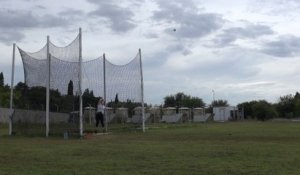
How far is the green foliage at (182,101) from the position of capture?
451 feet

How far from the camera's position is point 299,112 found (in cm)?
10444

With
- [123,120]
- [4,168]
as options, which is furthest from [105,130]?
[4,168]

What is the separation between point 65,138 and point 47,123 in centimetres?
255

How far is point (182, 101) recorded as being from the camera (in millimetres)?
142875

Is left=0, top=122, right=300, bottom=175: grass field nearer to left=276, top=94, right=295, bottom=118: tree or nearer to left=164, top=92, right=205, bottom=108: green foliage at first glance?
left=276, top=94, right=295, bottom=118: tree

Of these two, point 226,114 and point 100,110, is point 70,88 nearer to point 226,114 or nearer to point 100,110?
point 100,110

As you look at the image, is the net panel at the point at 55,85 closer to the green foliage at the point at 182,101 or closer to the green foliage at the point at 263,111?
the green foliage at the point at 263,111

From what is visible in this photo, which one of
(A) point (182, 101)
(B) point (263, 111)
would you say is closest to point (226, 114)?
(B) point (263, 111)

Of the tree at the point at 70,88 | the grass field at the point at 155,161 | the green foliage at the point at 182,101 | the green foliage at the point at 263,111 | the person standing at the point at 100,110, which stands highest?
the green foliage at the point at 182,101

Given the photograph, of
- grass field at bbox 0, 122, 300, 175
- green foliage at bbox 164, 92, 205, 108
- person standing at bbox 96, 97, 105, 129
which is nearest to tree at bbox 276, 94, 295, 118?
green foliage at bbox 164, 92, 205, 108

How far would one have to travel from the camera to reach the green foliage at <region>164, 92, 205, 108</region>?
137 m

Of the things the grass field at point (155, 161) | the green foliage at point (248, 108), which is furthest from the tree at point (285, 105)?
the grass field at point (155, 161)

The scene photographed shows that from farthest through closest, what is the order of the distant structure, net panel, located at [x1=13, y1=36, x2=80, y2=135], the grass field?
the distant structure < net panel, located at [x1=13, y1=36, x2=80, y2=135] < the grass field

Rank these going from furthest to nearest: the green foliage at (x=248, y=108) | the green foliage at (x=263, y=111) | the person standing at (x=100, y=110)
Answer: the green foliage at (x=248, y=108)
the green foliage at (x=263, y=111)
the person standing at (x=100, y=110)
